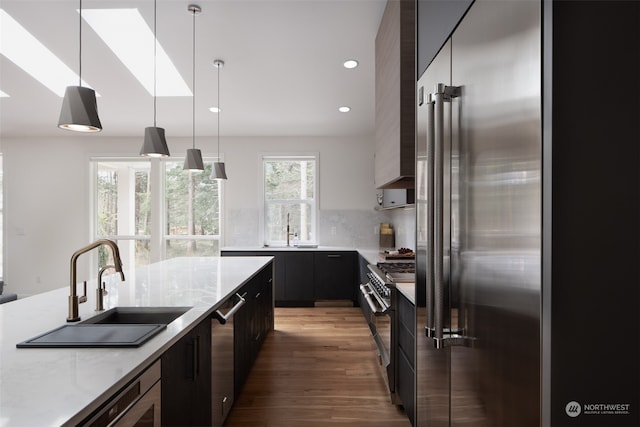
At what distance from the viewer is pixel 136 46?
355 centimetres

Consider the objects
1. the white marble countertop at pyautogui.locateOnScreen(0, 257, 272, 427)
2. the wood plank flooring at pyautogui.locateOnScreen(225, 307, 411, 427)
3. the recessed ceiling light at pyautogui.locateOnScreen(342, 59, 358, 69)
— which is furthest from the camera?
the recessed ceiling light at pyautogui.locateOnScreen(342, 59, 358, 69)

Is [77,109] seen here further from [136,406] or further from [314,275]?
[314,275]

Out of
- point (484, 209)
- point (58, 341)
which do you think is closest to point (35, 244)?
point (58, 341)

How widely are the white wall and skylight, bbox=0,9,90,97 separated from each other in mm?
1814

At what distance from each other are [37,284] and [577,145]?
721 cm

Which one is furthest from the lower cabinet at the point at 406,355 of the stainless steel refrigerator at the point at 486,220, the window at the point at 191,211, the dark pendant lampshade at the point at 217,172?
the window at the point at 191,211

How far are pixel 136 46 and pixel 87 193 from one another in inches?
127

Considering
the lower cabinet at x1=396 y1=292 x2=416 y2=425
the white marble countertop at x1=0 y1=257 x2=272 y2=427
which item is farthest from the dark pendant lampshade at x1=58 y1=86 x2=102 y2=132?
the lower cabinet at x1=396 y1=292 x2=416 y2=425

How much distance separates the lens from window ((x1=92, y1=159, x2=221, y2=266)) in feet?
19.3

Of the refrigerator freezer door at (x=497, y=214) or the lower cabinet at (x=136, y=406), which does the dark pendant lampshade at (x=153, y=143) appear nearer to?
the lower cabinet at (x=136, y=406)

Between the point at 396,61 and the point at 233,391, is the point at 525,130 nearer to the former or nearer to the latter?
the point at 396,61

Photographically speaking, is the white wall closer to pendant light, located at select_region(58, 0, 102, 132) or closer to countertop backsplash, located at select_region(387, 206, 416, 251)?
countertop backsplash, located at select_region(387, 206, 416, 251)

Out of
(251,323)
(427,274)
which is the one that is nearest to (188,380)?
(427,274)

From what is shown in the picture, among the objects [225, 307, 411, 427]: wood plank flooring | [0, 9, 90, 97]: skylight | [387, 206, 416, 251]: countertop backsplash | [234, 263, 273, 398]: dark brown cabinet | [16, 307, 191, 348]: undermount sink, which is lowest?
[225, 307, 411, 427]: wood plank flooring
